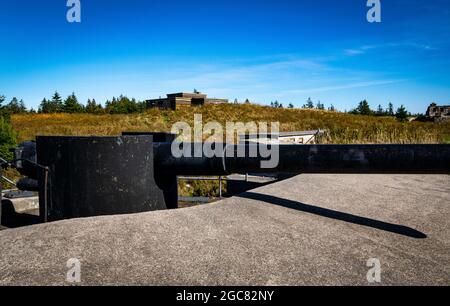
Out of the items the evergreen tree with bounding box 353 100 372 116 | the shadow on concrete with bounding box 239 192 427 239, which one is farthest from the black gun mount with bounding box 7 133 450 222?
the evergreen tree with bounding box 353 100 372 116

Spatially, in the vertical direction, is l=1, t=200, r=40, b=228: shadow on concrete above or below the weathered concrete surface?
below

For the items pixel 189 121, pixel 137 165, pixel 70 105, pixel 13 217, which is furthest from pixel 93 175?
pixel 70 105

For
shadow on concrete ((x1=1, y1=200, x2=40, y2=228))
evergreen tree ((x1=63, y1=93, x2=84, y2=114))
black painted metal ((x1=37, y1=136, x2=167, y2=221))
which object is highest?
evergreen tree ((x1=63, y1=93, x2=84, y2=114))

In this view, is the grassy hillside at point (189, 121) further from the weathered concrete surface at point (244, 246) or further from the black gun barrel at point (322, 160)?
the black gun barrel at point (322, 160)

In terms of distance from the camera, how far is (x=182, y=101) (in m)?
53.0

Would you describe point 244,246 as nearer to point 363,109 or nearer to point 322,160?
point 322,160

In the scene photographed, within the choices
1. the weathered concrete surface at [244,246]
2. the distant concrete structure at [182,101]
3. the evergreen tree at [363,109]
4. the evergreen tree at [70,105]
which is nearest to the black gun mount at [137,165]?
the weathered concrete surface at [244,246]

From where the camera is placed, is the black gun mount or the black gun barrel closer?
the black gun barrel

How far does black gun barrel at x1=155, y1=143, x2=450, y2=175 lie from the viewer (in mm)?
3125

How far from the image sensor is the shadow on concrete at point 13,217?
5.27 m

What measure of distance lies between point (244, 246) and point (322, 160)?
120 cm

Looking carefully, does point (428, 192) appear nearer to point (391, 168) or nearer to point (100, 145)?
point (391, 168)

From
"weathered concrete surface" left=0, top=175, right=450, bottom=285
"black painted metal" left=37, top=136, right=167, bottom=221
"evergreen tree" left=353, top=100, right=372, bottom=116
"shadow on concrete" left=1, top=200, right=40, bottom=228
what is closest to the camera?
"weathered concrete surface" left=0, top=175, right=450, bottom=285

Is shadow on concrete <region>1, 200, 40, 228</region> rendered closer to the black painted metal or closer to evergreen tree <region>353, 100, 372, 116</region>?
the black painted metal
